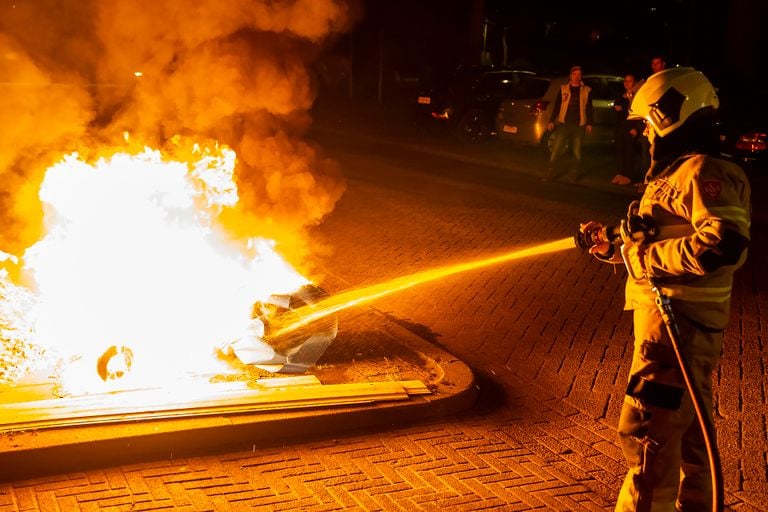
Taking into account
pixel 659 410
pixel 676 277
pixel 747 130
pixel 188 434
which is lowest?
pixel 188 434

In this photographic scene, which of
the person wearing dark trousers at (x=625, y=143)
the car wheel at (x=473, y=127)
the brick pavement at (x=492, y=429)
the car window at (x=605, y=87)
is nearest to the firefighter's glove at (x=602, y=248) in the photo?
the brick pavement at (x=492, y=429)

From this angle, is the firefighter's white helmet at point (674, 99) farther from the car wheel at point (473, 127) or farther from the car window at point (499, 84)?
the car wheel at point (473, 127)

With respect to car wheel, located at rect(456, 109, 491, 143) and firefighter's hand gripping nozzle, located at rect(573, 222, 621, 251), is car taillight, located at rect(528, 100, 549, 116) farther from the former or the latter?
firefighter's hand gripping nozzle, located at rect(573, 222, 621, 251)

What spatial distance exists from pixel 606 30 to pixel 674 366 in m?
37.4

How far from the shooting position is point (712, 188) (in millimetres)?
3498

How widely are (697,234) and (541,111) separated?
46.3 feet

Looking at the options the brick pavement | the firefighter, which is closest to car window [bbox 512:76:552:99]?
the brick pavement

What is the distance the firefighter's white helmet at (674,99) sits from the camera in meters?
3.72

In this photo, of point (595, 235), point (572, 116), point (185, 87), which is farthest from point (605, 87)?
point (595, 235)

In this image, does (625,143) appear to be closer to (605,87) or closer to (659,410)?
(605,87)

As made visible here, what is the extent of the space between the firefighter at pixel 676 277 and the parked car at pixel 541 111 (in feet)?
44.2

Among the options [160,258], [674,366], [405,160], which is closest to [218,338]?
[160,258]

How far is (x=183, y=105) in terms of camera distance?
279 inches

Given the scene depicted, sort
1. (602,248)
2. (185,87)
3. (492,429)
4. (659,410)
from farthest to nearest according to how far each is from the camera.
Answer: (185,87), (492,429), (602,248), (659,410)
